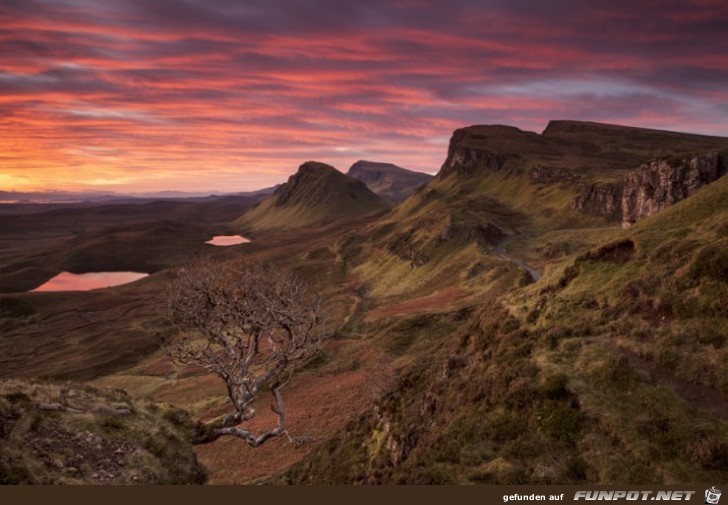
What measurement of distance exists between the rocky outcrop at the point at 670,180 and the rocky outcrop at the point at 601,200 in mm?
20325

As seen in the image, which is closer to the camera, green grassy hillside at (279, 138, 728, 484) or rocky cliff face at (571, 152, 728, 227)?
green grassy hillside at (279, 138, 728, 484)

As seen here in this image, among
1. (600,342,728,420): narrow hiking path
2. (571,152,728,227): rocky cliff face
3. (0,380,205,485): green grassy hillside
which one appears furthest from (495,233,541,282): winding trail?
(0,380,205,485): green grassy hillside

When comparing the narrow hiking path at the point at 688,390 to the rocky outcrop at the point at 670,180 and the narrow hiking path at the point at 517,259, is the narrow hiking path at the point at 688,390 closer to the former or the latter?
the narrow hiking path at the point at 517,259

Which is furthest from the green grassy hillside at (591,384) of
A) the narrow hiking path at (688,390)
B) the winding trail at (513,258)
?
the winding trail at (513,258)

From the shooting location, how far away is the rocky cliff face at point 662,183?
92.7 m

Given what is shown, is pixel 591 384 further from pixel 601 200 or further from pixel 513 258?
pixel 601 200

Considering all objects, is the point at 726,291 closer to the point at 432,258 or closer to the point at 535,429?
the point at 535,429

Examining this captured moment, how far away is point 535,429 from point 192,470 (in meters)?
17.7

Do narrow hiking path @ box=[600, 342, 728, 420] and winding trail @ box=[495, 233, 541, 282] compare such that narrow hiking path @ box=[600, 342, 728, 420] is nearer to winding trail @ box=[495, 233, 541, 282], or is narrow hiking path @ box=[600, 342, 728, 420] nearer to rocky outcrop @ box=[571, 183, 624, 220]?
winding trail @ box=[495, 233, 541, 282]

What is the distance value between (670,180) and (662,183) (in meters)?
2.83

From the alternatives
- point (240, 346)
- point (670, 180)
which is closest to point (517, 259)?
point (670, 180)

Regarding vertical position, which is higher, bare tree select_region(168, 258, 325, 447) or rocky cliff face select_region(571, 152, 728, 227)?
rocky cliff face select_region(571, 152, 728, 227)

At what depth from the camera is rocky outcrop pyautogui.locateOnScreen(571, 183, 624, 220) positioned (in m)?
141

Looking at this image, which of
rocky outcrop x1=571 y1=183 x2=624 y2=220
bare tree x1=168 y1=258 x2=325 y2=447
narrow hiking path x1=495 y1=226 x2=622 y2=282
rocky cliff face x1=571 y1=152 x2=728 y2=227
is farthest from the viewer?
rocky outcrop x1=571 y1=183 x2=624 y2=220
